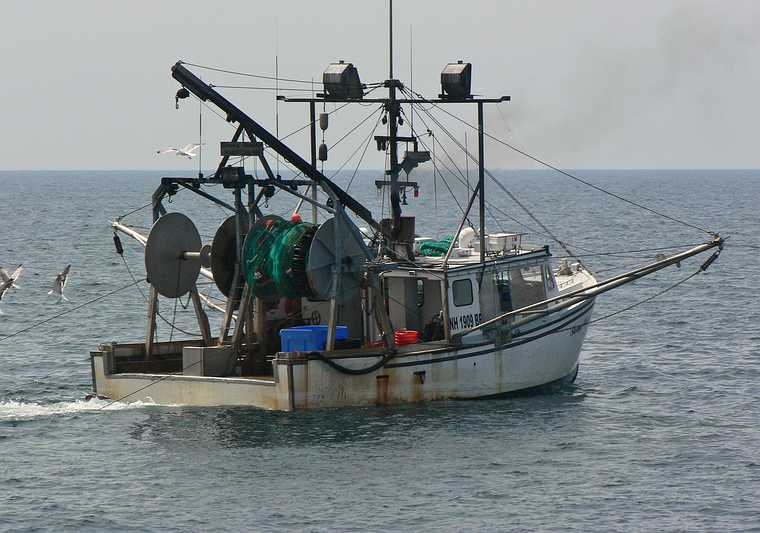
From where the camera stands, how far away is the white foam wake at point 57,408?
36.3 metres

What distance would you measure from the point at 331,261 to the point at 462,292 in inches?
144

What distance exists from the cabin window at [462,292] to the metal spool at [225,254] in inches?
219

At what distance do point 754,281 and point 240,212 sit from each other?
40385 millimetres

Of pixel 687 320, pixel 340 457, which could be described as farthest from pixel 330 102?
pixel 687 320

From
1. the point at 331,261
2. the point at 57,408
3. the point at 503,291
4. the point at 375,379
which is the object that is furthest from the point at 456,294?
the point at 57,408

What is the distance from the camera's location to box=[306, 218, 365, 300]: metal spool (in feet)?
114

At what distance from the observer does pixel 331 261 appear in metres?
35.3

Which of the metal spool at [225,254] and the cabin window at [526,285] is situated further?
the cabin window at [526,285]

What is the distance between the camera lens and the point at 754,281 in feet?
232

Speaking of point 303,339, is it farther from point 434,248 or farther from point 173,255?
point 434,248

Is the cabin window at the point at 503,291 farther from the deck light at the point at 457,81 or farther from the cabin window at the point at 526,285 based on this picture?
the deck light at the point at 457,81

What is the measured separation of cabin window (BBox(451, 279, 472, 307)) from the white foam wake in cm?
821

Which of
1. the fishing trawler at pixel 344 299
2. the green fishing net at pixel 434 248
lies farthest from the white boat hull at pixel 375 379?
the green fishing net at pixel 434 248

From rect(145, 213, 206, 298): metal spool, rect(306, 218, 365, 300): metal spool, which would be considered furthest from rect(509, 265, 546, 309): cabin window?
rect(145, 213, 206, 298): metal spool
